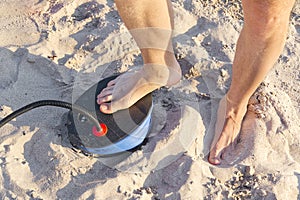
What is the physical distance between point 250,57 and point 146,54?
1.27 feet

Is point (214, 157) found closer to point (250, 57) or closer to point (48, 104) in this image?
point (250, 57)

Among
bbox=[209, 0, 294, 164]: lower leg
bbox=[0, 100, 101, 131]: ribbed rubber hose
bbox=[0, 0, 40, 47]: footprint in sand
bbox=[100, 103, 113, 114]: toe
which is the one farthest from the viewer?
bbox=[0, 0, 40, 47]: footprint in sand

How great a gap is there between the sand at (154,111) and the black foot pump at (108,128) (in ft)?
0.21

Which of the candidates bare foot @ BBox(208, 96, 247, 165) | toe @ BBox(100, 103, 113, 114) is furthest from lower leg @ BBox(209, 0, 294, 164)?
toe @ BBox(100, 103, 113, 114)

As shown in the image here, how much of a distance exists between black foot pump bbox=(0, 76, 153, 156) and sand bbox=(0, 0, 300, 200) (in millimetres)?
65

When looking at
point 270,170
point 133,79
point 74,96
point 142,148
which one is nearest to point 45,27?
point 74,96

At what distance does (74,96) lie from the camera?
2.09 metres

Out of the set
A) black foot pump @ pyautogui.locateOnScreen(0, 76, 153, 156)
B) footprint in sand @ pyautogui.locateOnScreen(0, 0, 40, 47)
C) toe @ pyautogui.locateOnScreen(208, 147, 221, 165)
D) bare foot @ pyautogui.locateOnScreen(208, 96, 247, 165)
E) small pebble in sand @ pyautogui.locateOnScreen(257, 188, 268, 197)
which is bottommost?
small pebble in sand @ pyautogui.locateOnScreen(257, 188, 268, 197)

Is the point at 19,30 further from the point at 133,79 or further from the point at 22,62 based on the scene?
the point at 133,79

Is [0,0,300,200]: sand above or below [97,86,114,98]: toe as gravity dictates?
below

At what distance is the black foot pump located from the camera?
184 centimetres

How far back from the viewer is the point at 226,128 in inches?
79.6

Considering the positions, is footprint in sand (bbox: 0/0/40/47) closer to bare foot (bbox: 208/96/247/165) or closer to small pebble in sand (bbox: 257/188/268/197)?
bare foot (bbox: 208/96/247/165)

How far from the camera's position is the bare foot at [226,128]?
199 centimetres
